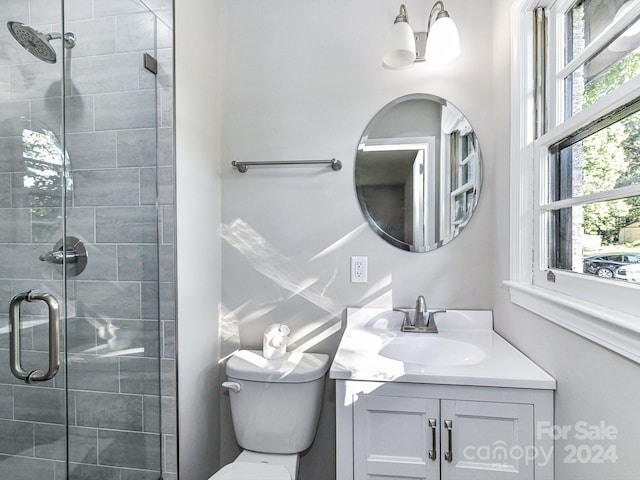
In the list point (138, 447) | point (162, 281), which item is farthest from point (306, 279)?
point (138, 447)

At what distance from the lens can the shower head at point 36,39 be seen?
112 cm

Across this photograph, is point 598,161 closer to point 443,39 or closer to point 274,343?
point 443,39

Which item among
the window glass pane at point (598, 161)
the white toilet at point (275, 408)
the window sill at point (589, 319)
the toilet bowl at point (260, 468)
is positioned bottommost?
the toilet bowl at point (260, 468)

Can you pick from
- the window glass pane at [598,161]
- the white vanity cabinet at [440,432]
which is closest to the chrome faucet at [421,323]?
the white vanity cabinet at [440,432]

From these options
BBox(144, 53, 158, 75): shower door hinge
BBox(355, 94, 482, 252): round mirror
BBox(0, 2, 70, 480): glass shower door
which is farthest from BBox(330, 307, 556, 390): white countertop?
BBox(144, 53, 158, 75): shower door hinge

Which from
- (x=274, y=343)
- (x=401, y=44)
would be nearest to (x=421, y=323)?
(x=274, y=343)

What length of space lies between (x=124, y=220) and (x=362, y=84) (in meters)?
1.15

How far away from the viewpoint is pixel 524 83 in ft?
4.68

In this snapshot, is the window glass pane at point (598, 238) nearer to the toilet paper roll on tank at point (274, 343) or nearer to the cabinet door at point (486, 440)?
the cabinet door at point (486, 440)

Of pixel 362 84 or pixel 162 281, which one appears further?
pixel 362 84

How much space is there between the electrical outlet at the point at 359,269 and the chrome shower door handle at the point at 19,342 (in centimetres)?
112

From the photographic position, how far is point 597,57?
1.05 metres

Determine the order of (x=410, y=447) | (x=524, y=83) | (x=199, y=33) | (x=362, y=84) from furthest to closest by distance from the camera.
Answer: (x=362, y=84), (x=199, y=33), (x=524, y=83), (x=410, y=447)

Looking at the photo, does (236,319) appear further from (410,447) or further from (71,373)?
(410,447)
